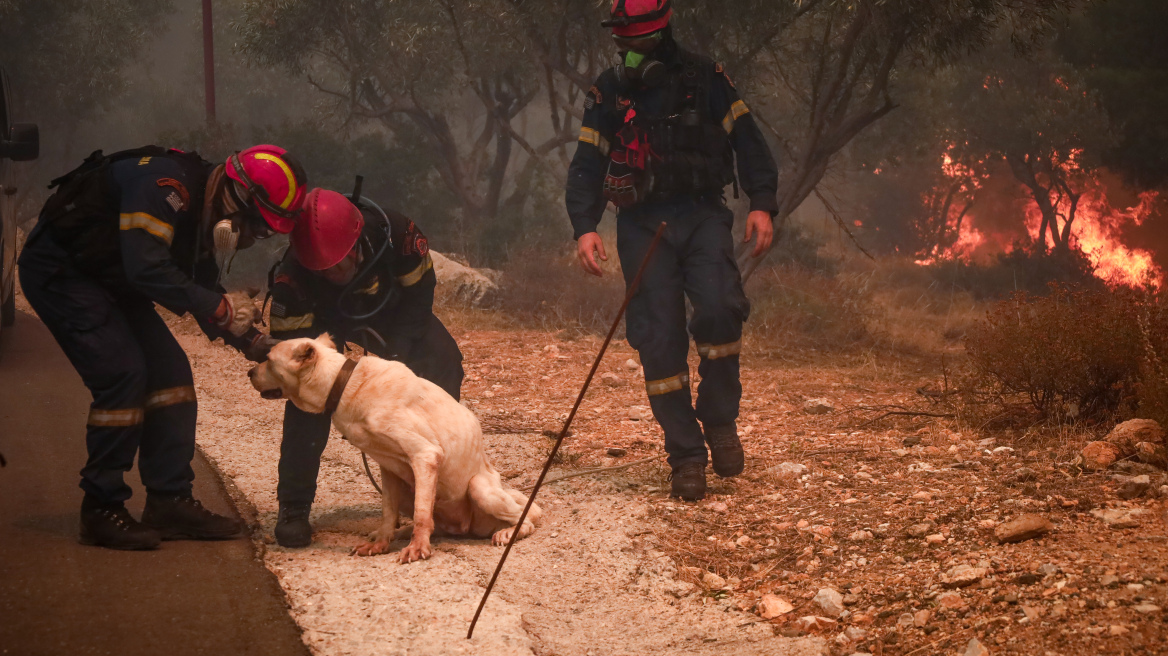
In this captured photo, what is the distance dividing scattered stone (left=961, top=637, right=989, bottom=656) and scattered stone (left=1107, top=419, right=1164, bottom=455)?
2306mm

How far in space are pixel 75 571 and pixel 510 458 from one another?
2.69 meters

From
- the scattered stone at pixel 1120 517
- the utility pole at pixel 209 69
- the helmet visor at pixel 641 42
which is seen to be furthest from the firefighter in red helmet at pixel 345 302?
the utility pole at pixel 209 69

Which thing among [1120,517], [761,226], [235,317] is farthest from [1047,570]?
[235,317]

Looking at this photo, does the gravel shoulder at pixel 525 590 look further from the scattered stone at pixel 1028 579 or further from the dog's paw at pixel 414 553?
the scattered stone at pixel 1028 579

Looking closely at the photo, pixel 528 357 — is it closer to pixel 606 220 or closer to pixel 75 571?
pixel 75 571

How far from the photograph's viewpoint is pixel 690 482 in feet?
15.5

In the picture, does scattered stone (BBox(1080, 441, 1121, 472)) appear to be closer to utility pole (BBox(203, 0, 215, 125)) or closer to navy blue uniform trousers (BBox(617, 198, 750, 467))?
navy blue uniform trousers (BBox(617, 198, 750, 467))

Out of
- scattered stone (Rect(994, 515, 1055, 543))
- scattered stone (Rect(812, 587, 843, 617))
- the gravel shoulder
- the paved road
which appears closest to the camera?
the paved road

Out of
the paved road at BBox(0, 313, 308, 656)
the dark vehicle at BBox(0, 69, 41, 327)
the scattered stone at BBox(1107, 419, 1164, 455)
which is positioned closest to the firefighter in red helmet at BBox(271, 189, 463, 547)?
the paved road at BBox(0, 313, 308, 656)

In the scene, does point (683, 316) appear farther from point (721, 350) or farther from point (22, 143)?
point (22, 143)

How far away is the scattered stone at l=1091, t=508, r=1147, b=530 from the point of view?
3.55 m

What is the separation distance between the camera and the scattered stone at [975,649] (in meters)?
2.72

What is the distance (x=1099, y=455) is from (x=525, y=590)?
9.44ft

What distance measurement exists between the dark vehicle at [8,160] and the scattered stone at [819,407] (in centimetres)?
602
